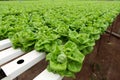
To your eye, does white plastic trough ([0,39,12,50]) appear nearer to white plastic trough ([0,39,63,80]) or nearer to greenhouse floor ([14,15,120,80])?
white plastic trough ([0,39,63,80])

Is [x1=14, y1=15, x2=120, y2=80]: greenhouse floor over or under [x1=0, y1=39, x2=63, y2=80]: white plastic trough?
under

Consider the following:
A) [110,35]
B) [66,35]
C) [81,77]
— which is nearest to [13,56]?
[66,35]

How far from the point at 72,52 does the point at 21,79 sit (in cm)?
136

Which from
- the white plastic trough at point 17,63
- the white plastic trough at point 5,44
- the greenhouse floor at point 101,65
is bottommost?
the greenhouse floor at point 101,65

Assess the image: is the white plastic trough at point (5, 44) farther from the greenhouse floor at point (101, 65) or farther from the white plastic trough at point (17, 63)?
the greenhouse floor at point (101, 65)


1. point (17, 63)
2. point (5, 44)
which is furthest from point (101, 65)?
point (17, 63)

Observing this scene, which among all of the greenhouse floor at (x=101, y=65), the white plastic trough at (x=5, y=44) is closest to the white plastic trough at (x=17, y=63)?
the white plastic trough at (x=5, y=44)

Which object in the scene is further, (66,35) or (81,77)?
(81,77)

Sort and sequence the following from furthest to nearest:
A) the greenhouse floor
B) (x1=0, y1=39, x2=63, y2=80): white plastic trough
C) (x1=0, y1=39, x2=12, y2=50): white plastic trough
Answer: the greenhouse floor < (x1=0, y1=39, x2=12, y2=50): white plastic trough < (x1=0, y1=39, x2=63, y2=80): white plastic trough

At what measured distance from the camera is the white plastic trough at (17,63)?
128 centimetres

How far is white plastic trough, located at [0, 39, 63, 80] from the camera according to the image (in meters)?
1.28

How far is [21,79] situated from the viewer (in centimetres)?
246

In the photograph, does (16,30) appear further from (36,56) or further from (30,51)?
(36,56)

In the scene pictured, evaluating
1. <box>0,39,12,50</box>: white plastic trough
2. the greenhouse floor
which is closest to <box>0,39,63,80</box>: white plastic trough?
<box>0,39,12,50</box>: white plastic trough
